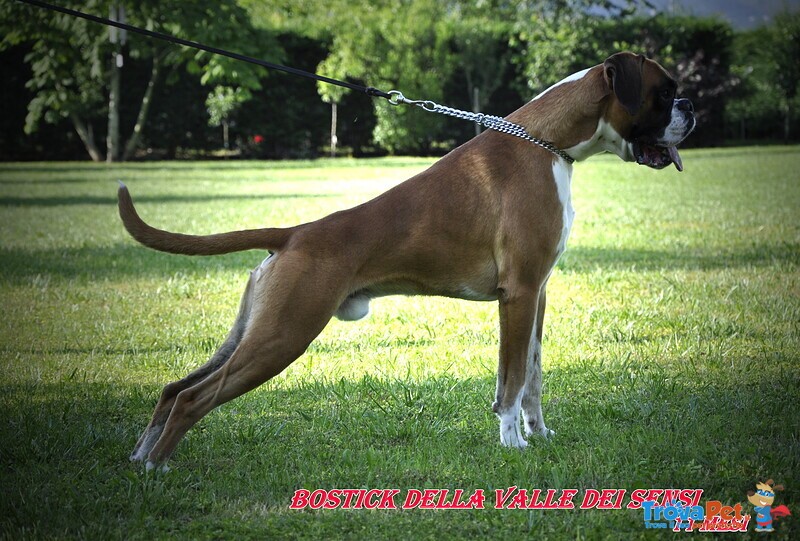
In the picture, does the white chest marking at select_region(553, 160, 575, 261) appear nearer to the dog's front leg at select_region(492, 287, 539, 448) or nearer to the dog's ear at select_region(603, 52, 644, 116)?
the dog's front leg at select_region(492, 287, 539, 448)

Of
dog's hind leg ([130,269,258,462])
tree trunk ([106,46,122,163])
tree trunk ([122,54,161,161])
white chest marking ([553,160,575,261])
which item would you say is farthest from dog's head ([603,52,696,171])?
tree trunk ([106,46,122,163])

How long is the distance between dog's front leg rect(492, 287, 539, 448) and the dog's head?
96 cm

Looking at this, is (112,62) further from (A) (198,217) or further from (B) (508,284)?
Result: (B) (508,284)

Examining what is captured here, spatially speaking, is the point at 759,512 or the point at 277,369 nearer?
the point at 759,512

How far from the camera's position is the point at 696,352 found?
5.84 meters

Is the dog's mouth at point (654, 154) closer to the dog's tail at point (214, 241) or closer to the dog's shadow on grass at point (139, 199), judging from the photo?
the dog's tail at point (214, 241)

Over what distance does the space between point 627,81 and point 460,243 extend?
3.74 ft

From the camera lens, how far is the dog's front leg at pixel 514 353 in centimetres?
401

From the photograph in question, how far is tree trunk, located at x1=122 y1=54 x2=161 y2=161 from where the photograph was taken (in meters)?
29.7

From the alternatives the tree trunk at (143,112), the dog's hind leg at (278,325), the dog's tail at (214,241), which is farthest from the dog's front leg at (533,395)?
the tree trunk at (143,112)

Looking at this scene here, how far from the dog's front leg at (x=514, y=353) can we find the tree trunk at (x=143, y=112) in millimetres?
27441

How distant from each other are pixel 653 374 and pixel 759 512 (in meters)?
2.06

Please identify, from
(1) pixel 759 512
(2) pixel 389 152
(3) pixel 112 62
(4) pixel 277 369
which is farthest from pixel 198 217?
(2) pixel 389 152

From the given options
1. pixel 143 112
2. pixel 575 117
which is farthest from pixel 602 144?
pixel 143 112
